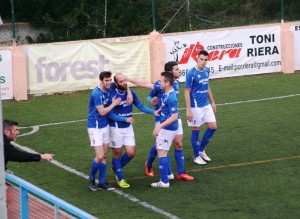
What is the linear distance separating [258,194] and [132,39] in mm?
11775

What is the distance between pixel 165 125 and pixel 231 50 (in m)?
12.4

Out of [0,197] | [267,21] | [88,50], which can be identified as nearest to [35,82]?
[88,50]

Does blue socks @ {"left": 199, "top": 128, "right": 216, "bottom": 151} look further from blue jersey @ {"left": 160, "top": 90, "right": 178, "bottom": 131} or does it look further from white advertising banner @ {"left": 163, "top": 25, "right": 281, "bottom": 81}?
white advertising banner @ {"left": 163, "top": 25, "right": 281, "bottom": 81}

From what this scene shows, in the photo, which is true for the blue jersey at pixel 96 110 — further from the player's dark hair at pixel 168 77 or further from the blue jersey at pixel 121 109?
the player's dark hair at pixel 168 77

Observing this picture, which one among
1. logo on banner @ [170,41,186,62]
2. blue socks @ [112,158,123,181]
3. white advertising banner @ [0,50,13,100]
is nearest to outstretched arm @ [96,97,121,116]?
blue socks @ [112,158,123,181]

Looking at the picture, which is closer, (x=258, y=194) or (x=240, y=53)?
(x=258, y=194)

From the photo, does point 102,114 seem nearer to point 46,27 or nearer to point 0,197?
point 0,197

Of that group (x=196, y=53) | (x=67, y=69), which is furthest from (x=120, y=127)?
(x=196, y=53)

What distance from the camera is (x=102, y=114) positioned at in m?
12.0

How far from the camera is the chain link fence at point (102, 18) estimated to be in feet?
75.8

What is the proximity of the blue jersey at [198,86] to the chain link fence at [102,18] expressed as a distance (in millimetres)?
8800

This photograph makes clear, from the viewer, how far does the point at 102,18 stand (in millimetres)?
24312

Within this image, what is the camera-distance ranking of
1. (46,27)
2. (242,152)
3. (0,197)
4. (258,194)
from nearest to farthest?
(0,197)
(258,194)
(242,152)
(46,27)

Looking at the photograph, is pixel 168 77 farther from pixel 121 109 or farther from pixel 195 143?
pixel 195 143
